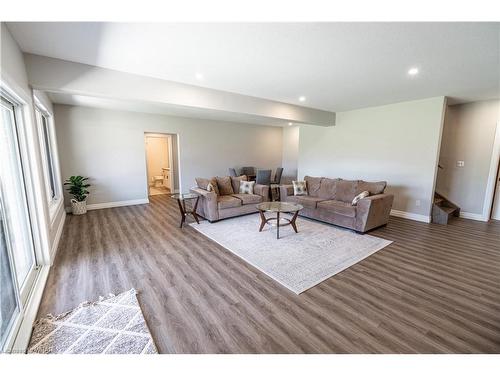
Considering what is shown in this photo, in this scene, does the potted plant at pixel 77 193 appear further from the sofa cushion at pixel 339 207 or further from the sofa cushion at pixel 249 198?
the sofa cushion at pixel 339 207

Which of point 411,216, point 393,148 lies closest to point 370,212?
point 411,216

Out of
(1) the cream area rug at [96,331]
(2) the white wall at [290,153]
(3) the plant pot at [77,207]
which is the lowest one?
(1) the cream area rug at [96,331]

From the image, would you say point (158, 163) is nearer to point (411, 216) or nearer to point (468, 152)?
point (411, 216)

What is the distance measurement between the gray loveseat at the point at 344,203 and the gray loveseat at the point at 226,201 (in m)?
0.73

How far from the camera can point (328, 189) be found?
4.95 meters

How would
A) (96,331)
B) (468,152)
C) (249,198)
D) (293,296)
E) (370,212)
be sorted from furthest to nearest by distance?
(249,198), (468,152), (370,212), (293,296), (96,331)

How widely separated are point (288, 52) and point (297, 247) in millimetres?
2579

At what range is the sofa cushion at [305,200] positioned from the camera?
4.57m

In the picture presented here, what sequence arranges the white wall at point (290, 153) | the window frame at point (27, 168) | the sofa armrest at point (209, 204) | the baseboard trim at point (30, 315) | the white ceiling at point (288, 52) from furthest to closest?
1. the white wall at point (290, 153)
2. the sofa armrest at point (209, 204)
3. the window frame at point (27, 168)
4. the white ceiling at point (288, 52)
5. the baseboard trim at point (30, 315)

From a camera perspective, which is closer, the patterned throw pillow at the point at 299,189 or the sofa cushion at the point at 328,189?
the sofa cushion at the point at 328,189

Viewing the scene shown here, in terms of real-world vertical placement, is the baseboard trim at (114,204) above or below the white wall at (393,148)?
below

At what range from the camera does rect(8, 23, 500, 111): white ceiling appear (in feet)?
6.51

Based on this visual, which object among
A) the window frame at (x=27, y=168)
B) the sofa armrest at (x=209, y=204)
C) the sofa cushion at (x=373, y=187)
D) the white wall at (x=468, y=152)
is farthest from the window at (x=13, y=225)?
the white wall at (x=468, y=152)
